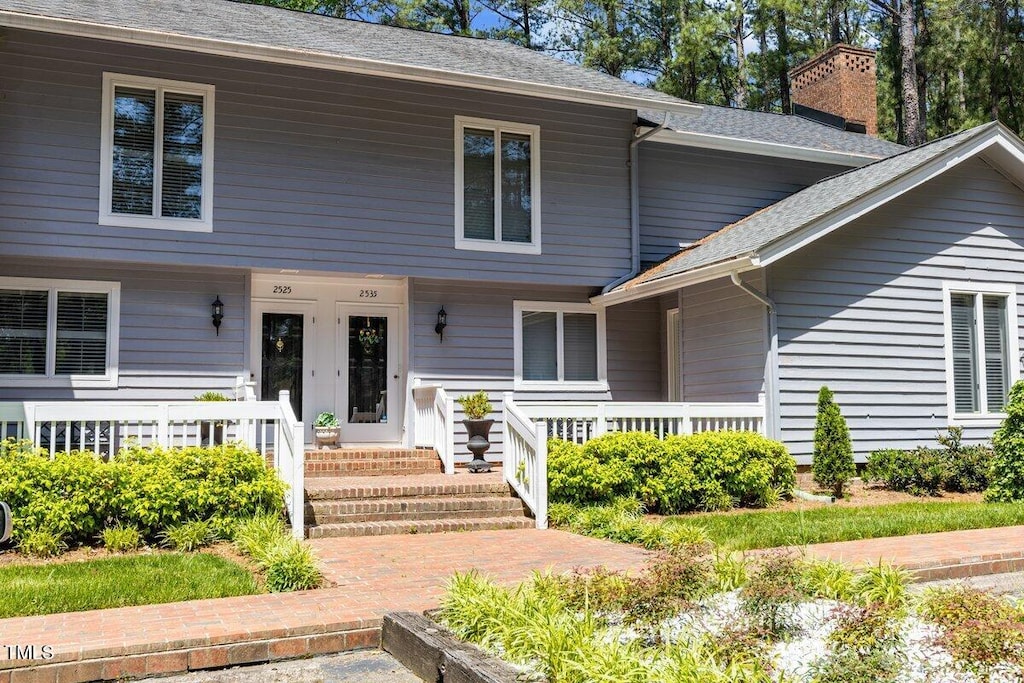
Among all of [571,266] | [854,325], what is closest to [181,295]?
[571,266]

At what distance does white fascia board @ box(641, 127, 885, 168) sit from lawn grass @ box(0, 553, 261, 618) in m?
10.1

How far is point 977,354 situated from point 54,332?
12.8m

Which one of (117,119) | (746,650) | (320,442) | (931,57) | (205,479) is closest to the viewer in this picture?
(746,650)

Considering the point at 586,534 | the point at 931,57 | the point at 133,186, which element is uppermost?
the point at 931,57

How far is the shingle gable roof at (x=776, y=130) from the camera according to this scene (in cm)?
1625

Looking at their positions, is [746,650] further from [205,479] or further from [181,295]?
[181,295]

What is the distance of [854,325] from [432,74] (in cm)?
673

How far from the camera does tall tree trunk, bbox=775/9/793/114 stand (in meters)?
31.9

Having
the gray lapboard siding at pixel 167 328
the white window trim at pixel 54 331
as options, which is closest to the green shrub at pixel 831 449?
the gray lapboard siding at pixel 167 328

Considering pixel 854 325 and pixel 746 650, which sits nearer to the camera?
pixel 746 650

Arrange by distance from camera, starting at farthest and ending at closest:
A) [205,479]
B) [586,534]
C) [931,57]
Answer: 1. [931,57]
2. [586,534]
3. [205,479]

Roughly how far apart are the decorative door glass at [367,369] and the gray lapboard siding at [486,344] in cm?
77

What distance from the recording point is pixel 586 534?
9.70m

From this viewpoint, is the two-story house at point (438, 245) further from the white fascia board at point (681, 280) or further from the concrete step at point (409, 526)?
the concrete step at point (409, 526)
